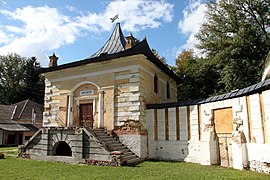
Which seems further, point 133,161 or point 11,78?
point 11,78

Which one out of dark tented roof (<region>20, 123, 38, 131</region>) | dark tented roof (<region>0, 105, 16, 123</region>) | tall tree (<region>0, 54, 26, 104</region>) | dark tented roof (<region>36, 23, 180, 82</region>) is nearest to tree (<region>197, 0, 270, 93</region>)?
dark tented roof (<region>36, 23, 180, 82</region>)

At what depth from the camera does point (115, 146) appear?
11625 mm

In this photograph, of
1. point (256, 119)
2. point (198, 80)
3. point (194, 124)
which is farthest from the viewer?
point (198, 80)

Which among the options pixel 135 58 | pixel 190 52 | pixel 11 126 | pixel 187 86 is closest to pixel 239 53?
pixel 187 86

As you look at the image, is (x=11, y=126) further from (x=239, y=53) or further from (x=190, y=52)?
(x=239, y=53)

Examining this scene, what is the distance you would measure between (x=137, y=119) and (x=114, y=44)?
21.0ft

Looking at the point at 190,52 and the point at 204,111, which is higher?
the point at 190,52

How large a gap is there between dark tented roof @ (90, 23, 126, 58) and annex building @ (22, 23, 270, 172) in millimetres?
130

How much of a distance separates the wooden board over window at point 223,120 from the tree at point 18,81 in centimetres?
3786

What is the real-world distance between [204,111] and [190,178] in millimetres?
4340

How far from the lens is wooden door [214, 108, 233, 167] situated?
32.9ft

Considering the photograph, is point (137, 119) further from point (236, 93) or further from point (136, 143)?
point (236, 93)

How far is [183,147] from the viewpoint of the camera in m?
11.6

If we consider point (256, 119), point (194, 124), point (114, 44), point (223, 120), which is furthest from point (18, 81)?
point (256, 119)
